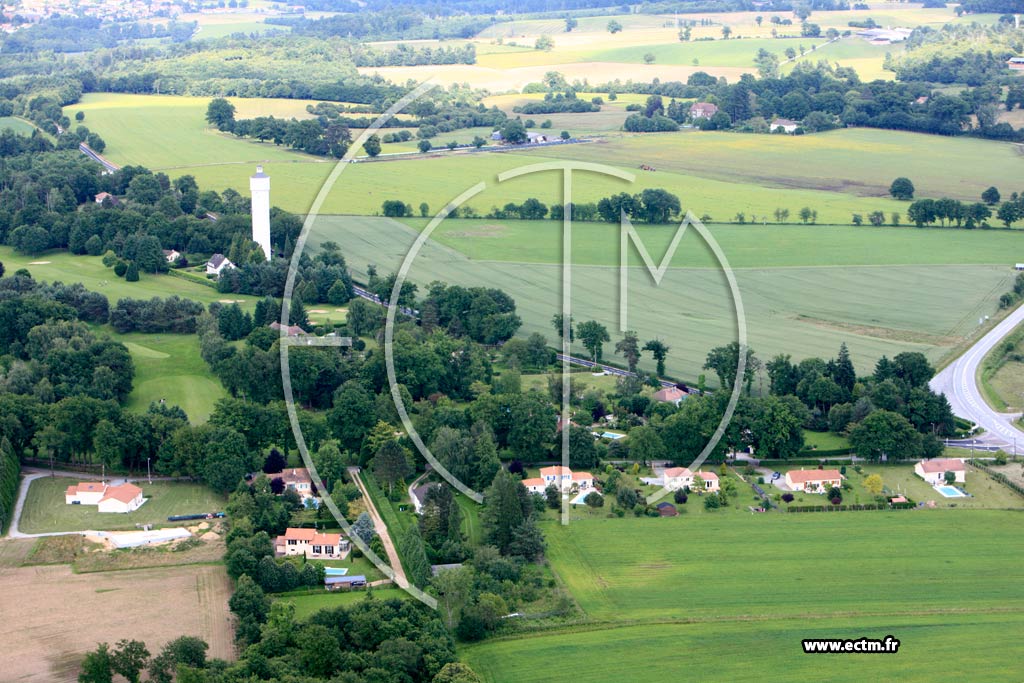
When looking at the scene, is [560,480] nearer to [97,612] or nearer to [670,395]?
[670,395]

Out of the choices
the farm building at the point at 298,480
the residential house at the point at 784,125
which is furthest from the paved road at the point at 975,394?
the residential house at the point at 784,125

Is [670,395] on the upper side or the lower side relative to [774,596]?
upper

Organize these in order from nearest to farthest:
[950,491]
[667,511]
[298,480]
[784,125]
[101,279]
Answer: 1. [667,511]
2. [298,480]
3. [950,491]
4. [101,279]
5. [784,125]

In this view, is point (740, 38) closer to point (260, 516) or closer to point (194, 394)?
point (194, 394)

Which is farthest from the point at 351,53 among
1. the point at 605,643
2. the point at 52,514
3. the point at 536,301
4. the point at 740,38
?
the point at 605,643

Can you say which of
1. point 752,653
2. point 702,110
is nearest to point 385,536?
point 752,653

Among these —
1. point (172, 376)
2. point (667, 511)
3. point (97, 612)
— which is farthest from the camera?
point (172, 376)
